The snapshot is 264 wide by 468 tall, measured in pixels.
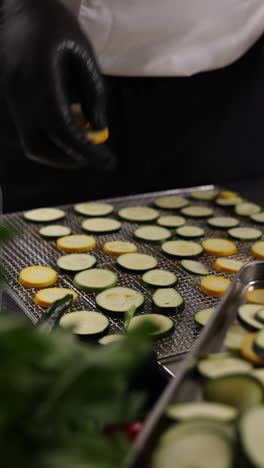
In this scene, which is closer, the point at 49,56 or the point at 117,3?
the point at 49,56

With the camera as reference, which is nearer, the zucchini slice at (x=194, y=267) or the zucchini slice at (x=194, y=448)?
the zucchini slice at (x=194, y=448)

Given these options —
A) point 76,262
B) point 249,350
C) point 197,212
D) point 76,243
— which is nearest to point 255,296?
point 249,350

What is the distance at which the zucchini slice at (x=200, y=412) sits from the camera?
83 centimetres

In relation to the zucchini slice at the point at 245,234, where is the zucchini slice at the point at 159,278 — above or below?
above

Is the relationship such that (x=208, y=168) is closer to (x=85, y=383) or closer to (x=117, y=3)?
(x=117, y=3)

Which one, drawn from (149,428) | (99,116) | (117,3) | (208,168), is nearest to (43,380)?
(149,428)

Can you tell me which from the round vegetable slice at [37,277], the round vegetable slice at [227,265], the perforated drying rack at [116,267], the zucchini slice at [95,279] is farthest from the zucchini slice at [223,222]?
the round vegetable slice at [37,277]

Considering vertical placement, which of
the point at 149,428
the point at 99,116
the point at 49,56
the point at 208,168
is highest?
the point at 49,56

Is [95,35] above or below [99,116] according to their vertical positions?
above

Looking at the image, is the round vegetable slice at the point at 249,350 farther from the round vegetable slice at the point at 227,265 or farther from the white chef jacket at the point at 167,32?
the white chef jacket at the point at 167,32

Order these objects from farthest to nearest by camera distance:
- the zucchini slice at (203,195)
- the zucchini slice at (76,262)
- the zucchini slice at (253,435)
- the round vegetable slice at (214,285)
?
the zucchini slice at (203,195) → the zucchini slice at (76,262) → the round vegetable slice at (214,285) → the zucchini slice at (253,435)

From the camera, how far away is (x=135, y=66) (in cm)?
244

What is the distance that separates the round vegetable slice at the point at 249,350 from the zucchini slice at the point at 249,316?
0.03m

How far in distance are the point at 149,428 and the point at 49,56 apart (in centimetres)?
106
